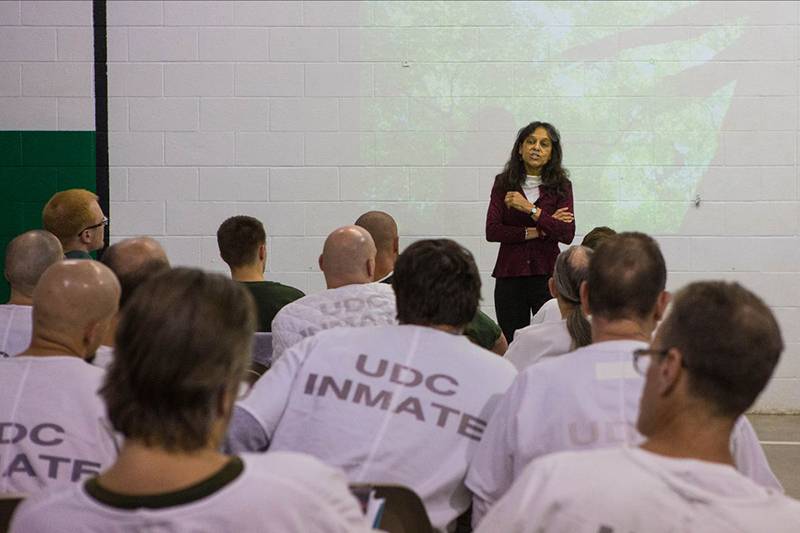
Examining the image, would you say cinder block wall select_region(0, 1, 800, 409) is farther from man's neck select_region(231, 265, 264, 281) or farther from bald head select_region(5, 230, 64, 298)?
bald head select_region(5, 230, 64, 298)

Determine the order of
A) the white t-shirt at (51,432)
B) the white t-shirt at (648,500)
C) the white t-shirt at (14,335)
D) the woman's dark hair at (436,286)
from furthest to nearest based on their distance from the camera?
the white t-shirt at (14,335)
the woman's dark hair at (436,286)
the white t-shirt at (51,432)
the white t-shirt at (648,500)

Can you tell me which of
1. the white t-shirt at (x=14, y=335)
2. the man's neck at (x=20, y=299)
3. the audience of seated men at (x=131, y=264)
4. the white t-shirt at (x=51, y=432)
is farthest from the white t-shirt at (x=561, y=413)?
the man's neck at (x=20, y=299)

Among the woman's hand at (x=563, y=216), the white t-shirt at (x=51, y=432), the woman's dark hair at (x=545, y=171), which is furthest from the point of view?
the woman's dark hair at (x=545, y=171)

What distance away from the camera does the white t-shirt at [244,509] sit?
1.40 meters

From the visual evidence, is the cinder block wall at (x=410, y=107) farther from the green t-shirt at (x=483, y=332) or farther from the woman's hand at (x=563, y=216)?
the green t-shirt at (x=483, y=332)

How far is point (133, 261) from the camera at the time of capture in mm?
3379

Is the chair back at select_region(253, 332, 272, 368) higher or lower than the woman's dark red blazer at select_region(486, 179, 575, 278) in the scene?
lower

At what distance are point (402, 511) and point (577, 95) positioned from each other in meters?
4.72

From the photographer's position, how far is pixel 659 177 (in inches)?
255

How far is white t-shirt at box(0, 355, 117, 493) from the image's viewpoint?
7.34ft

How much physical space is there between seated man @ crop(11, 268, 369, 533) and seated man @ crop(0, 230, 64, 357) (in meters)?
2.04

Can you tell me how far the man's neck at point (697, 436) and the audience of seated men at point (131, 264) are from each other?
5.91ft

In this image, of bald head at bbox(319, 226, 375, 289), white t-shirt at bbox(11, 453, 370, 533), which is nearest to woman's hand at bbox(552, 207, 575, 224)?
bald head at bbox(319, 226, 375, 289)

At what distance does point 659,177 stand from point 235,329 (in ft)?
17.5
